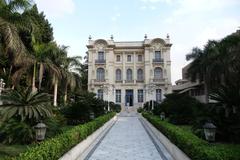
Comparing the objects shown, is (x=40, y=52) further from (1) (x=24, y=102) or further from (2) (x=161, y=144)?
(2) (x=161, y=144)

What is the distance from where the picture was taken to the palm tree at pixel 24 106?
Result: 10195 millimetres

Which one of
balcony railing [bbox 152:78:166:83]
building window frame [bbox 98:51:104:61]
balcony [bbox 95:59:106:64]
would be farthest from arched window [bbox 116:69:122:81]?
balcony railing [bbox 152:78:166:83]

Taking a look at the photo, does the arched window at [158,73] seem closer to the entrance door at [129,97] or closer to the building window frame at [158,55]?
the building window frame at [158,55]

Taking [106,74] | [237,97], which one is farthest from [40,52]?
[106,74]

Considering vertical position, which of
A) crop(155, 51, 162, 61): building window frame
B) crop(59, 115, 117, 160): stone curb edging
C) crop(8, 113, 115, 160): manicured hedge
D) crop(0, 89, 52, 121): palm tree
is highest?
crop(155, 51, 162, 61): building window frame

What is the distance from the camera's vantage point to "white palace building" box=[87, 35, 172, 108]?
48438 mm

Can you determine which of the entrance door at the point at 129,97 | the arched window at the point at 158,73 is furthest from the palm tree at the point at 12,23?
the arched window at the point at 158,73

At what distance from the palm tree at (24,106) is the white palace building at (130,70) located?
→ 37.5m

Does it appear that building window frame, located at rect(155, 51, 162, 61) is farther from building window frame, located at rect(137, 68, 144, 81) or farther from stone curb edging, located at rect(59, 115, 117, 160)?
stone curb edging, located at rect(59, 115, 117, 160)

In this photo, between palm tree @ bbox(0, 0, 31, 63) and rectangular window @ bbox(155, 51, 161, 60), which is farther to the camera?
rectangular window @ bbox(155, 51, 161, 60)

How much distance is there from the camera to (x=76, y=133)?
30.0 ft

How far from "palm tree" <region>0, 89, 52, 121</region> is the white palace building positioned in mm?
37523

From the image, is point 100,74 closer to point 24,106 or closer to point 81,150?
point 24,106

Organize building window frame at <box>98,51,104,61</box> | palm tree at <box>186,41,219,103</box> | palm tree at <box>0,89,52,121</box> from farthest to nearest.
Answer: building window frame at <box>98,51,104,61</box> < palm tree at <box>186,41,219,103</box> < palm tree at <box>0,89,52,121</box>
